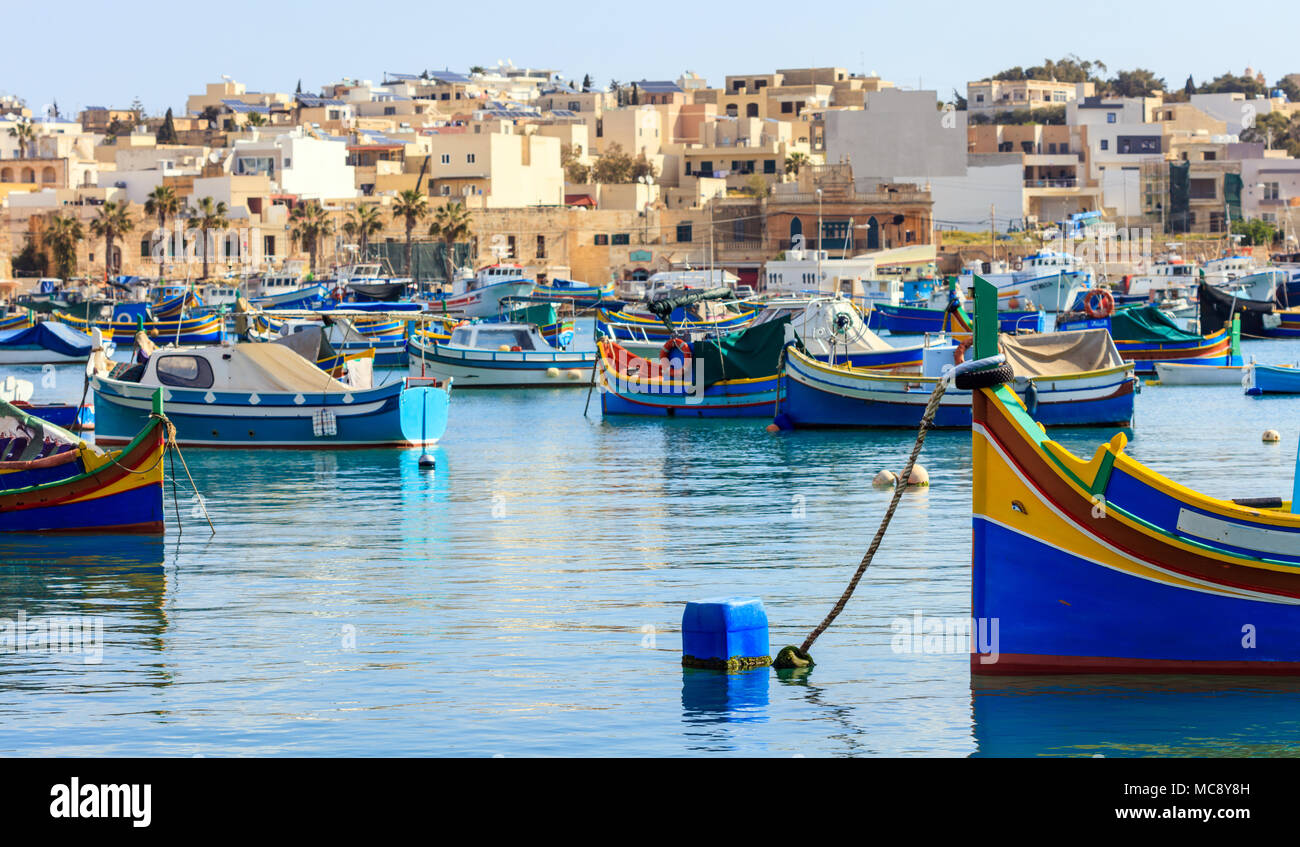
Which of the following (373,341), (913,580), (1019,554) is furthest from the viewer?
(373,341)

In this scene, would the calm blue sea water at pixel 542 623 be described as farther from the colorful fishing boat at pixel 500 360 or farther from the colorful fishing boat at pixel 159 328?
the colorful fishing boat at pixel 159 328

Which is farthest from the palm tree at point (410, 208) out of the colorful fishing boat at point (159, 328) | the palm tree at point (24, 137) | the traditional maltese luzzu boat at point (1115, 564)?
the traditional maltese luzzu boat at point (1115, 564)

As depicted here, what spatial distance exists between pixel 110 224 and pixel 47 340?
131 feet

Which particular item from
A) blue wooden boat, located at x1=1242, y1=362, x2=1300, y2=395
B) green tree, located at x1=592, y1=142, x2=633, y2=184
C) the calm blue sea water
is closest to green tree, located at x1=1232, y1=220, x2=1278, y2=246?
green tree, located at x1=592, y1=142, x2=633, y2=184

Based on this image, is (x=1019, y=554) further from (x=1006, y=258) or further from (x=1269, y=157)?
(x=1269, y=157)

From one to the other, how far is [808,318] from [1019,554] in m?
34.1

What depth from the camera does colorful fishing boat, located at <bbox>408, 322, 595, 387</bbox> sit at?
168ft

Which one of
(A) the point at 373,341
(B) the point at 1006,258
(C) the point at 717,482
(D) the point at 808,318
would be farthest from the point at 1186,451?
(B) the point at 1006,258

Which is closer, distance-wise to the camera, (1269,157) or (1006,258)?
(1006,258)

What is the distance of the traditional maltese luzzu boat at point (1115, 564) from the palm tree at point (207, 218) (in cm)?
9391

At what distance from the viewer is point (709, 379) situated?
1582 inches

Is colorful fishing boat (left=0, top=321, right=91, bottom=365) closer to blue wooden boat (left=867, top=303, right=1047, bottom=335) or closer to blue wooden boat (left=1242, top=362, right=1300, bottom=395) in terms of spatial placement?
blue wooden boat (left=867, top=303, right=1047, bottom=335)

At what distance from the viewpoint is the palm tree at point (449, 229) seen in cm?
10794

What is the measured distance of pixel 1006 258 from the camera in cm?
10531
